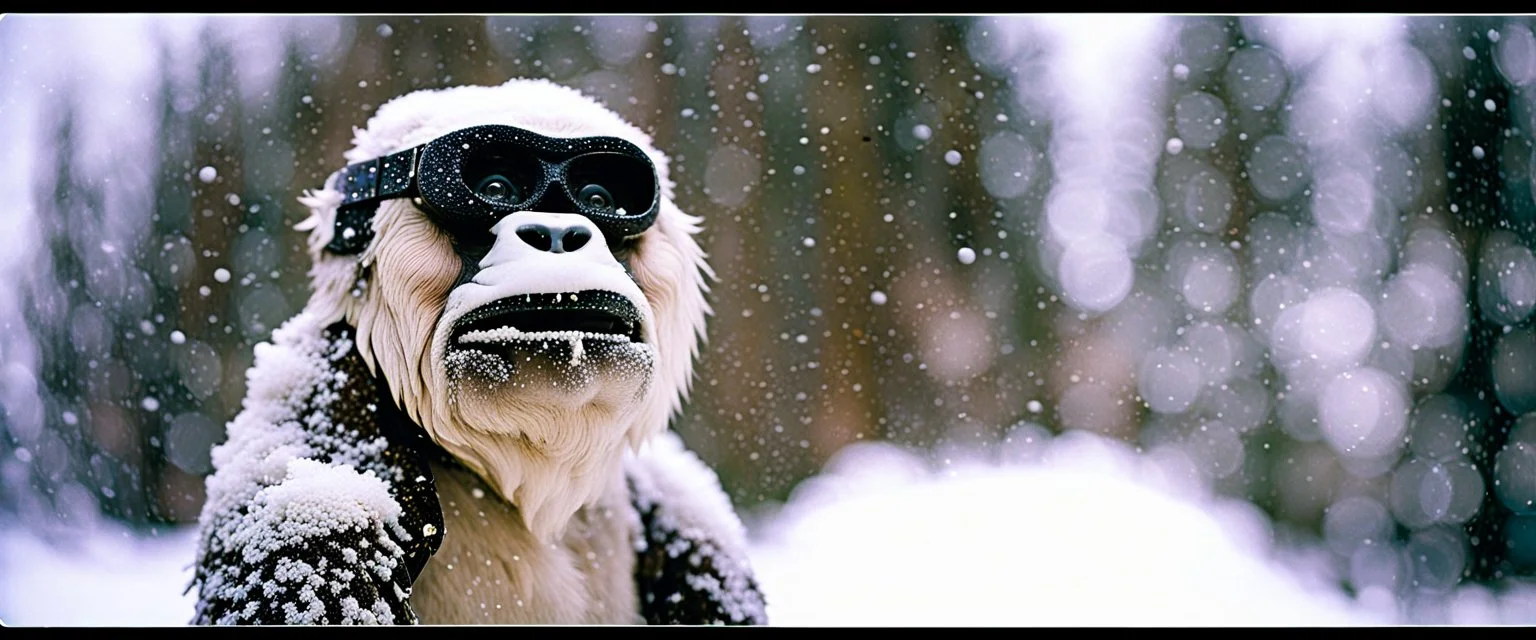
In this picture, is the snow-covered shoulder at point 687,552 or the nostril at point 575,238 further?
the snow-covered shoulder at point 687,552

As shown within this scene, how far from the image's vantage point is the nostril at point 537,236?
744 mm

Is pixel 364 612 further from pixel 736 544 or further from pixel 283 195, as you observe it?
pixel 283 195

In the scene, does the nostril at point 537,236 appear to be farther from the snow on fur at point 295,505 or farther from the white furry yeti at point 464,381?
the snow on fur at point 295,505

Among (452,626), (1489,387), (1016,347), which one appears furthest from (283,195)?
(1489,387)

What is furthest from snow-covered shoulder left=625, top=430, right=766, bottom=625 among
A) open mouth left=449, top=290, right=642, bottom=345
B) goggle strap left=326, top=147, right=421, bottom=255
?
goggle strap left=326, top=147, right=421, bottom=255

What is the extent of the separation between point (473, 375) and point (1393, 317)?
4.31 ft

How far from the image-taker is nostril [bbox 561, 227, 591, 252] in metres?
0.75

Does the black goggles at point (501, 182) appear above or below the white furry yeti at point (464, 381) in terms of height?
above

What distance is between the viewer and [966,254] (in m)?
1.42

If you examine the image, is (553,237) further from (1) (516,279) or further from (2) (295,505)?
(2) (295,505)

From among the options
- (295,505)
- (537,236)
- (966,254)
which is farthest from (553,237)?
(966,254)

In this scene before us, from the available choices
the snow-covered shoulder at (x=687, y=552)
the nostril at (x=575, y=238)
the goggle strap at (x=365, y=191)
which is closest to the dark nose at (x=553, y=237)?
the nostril at (x=575, y=238)

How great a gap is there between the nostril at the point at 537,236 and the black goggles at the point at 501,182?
0.03 meters

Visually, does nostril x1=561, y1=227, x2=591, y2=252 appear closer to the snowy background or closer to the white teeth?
the white teeth
